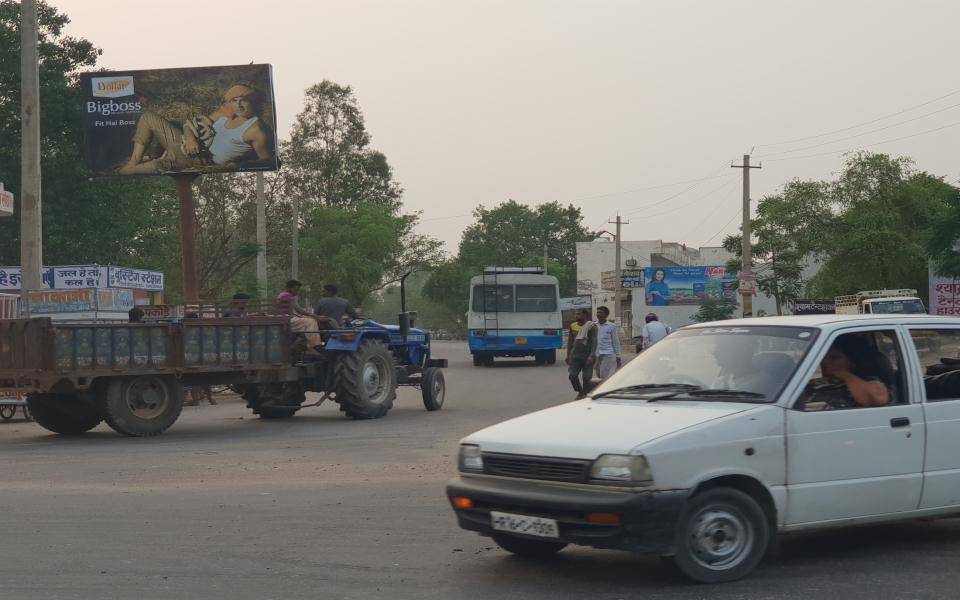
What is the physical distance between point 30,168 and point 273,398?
6399 millimetres

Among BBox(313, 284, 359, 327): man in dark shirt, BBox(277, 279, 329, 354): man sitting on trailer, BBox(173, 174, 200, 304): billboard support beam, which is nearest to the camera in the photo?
BBox(277, 279, 329, 354): man sitting on trailer

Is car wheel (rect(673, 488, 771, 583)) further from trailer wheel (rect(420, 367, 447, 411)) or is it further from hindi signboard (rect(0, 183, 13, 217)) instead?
hindi signboard (rect(0, 183, 13, 217))

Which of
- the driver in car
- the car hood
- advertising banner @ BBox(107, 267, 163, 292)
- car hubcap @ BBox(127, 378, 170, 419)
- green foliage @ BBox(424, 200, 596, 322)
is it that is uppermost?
green foliage @ BBox(424, 200, 596, 322)

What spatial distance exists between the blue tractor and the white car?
11563 millimetres

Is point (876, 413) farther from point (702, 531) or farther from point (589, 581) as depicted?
point (589, 581)

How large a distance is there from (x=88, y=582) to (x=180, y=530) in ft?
5.70

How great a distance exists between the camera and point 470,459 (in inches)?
A: 279

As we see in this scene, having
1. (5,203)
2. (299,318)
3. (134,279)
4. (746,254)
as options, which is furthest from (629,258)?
(299,318)

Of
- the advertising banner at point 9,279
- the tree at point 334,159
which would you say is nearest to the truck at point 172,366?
the advertising banner at point 9,279

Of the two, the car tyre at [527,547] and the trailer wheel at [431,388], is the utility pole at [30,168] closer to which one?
the trailer wheel at [431,388]

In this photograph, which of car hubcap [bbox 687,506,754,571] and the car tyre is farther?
the car tyre

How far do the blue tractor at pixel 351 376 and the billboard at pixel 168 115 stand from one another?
814 cm

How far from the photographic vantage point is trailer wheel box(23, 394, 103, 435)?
17328mm

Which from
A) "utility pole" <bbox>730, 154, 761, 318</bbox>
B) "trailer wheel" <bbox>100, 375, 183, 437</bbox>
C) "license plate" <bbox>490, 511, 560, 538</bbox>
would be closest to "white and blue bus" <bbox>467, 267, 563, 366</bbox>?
"utility pole" <bbox>730, 154, 761, 318</bbox>
